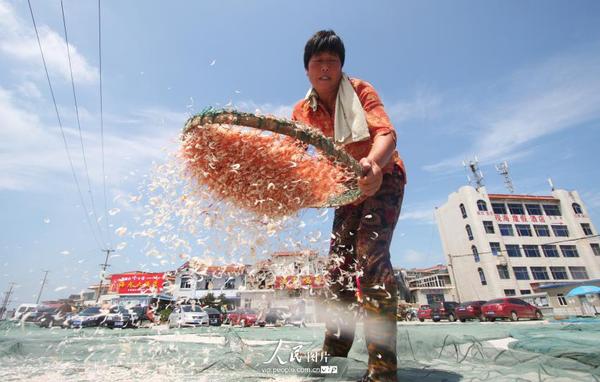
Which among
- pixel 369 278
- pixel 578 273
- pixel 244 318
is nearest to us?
pixel 369 278

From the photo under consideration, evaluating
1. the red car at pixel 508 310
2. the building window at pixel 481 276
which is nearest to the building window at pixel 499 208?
the building window at pixel 481 276

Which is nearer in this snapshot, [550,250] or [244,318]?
[244,318]

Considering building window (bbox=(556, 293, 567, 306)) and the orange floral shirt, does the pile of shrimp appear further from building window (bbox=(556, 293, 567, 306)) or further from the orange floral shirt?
building window (bbox=(556, 293, 567, 306))

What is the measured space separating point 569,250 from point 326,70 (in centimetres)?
4567

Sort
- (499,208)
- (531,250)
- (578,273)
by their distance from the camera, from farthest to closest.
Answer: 1. (499,208)
2. (531,250)
3. (578,273)

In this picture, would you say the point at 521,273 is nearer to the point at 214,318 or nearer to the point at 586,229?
the point at 586,229

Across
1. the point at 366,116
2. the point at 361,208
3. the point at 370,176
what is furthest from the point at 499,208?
the point at 370,176

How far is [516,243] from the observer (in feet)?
114

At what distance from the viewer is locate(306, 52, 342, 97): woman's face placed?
81.5 inches

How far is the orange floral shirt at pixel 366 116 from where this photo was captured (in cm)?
183

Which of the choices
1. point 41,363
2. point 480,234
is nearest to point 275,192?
point 41,363

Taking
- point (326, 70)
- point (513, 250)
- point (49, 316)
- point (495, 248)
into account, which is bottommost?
point (49, 316)

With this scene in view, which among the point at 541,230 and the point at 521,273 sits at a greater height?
the point at 541,230

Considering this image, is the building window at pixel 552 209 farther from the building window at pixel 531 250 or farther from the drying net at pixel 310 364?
the drying net at pixel 310 364
